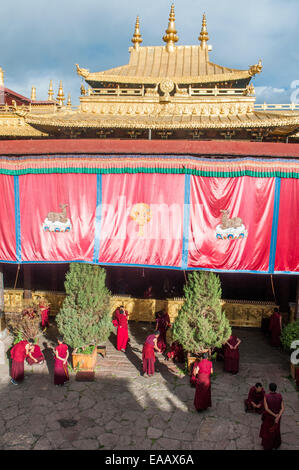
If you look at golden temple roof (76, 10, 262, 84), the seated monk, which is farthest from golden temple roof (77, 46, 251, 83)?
the seated monk

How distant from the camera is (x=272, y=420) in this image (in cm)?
628

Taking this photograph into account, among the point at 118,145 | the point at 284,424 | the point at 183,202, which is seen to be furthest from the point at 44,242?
the point at 284,424

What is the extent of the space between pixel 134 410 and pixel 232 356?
2971 mm

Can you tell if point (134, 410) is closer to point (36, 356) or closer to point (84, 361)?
point (84, 361)

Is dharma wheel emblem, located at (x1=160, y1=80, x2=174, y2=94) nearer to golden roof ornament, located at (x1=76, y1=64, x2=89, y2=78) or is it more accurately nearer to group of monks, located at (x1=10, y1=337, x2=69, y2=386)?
golden roof ornament, located at (x1=76, y1=64, x2=89, y2=78)

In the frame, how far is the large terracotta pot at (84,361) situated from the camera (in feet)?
29.4

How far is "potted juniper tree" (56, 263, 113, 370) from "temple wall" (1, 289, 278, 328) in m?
3.61

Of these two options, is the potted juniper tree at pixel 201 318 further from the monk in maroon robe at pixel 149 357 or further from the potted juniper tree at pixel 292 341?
the potted juniper tree at pixel 292 341

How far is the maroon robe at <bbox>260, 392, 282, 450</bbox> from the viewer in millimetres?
6273

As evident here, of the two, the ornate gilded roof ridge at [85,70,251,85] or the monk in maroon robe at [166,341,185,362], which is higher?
the ornate gilded roof ridge at [85,70,251,85]

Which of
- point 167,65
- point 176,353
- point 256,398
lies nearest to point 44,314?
point 176,353

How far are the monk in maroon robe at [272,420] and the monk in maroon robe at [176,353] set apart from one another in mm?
3448

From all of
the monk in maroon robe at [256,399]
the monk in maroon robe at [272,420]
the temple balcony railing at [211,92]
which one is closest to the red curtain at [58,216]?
the monk in maroon robe at [256,399]

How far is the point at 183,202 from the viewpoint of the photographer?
8695mm
